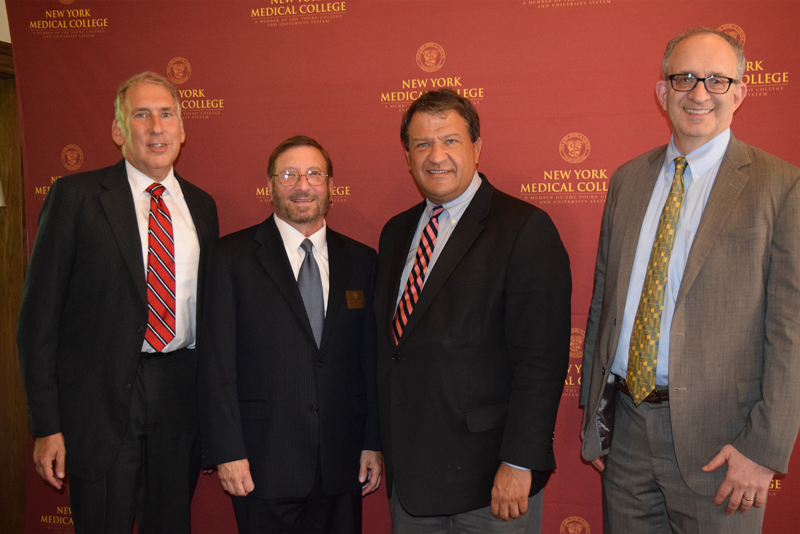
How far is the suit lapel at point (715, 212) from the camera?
1.72 meters

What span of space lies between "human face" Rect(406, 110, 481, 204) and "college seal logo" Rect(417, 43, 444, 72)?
0.74 m

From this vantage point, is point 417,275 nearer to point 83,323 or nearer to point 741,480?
point 741,480

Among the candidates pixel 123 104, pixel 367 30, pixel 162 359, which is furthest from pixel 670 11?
pixel 162 359

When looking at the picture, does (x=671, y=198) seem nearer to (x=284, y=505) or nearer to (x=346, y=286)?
(x=346, y=286)

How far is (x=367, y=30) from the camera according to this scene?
2.83 m

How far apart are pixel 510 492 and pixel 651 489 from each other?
0.49 meters

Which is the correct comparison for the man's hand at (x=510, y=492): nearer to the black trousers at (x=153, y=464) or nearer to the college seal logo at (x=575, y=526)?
the college seal logo at (x=575, y=526)

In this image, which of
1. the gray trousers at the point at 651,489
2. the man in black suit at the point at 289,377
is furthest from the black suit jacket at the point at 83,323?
the gray trousers at the point at 651,489

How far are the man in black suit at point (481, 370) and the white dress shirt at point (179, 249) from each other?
0.87m

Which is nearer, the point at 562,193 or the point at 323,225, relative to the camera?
the point at 323,225

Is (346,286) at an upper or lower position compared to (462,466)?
upper

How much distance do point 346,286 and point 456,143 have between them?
73cm

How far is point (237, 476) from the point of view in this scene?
2.08m

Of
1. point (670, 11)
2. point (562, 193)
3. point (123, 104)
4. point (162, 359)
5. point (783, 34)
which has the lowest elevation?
point (162, 359)
